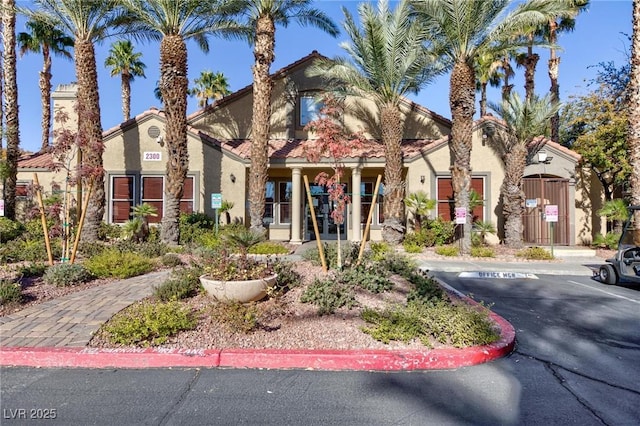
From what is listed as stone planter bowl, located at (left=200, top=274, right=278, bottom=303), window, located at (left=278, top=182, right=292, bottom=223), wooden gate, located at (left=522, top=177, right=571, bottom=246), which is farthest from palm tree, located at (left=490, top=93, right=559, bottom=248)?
stone planter bowl, located at (left=200, top=274, right=278, bottom=303)

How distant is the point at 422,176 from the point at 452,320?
1167 cm

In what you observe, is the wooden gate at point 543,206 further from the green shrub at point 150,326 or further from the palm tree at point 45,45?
the palm tree at point 45,45

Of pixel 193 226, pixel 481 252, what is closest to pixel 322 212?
pixel 193 226

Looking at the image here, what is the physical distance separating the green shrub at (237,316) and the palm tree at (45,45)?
19.2 meters

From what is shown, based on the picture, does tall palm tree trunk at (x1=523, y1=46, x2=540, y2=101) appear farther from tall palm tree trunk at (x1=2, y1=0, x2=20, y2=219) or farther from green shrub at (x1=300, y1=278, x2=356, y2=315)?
tall palm tree trunk at (x1=2, y1=0, x2=20, y2=219)

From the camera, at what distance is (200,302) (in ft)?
18.7

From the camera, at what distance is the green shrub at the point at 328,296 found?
534 centimetres

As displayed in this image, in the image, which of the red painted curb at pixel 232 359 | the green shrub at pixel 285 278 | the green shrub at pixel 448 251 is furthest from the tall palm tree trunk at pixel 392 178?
the red painted curb at pixel 232 359

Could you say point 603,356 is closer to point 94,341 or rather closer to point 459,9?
point 94,341

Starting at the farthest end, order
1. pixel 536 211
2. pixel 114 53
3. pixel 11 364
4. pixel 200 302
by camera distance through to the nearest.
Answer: pixel 114 53 → pixel 536 211 → pixel 200 302 → pixel 11 364

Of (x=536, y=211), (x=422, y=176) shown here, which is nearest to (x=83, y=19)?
(x=422, y=176)

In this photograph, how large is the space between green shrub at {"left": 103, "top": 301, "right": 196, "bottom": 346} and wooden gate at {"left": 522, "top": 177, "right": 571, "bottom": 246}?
15124mm

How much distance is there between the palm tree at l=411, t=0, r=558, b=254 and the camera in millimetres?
12180

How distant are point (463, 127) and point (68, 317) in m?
12.9
